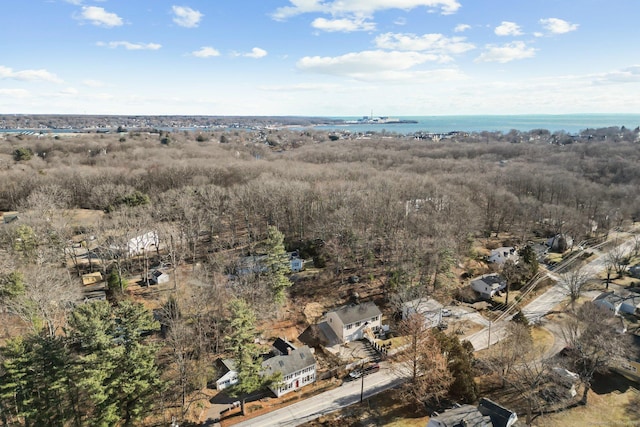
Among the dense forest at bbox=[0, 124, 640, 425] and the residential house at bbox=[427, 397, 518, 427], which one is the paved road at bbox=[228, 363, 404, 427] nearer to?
the dense forest at bbox=[0, 124, 640, 425]

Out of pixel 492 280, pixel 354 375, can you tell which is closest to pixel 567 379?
pixel 354 375

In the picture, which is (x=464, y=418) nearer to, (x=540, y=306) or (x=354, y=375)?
(x=354, y=375)

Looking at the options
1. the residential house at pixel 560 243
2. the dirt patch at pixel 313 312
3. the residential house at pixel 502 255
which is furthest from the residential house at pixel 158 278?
the residential house at pixel 560 243

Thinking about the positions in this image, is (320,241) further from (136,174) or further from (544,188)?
(544,188)

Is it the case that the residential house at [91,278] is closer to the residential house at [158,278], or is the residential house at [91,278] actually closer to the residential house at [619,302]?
the residential house at [158,278]

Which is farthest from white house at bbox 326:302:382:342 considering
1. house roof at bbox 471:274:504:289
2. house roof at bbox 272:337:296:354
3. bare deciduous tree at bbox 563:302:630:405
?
bare deciduous tree at bbox 563:302:630:405

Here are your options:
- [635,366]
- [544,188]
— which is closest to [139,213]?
[635,366]
